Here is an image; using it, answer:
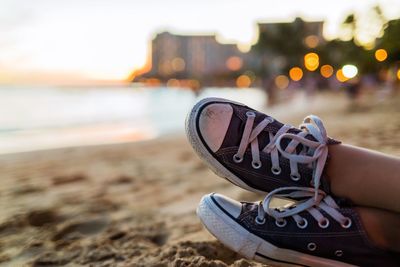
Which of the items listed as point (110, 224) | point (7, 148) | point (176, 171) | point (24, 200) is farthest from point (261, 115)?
point (7, 148)

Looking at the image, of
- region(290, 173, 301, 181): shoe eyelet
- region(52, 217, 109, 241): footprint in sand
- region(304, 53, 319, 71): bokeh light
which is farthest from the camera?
region(304, 53, 319, 71): bokeh light

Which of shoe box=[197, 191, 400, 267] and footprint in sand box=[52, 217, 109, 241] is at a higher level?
shoe box=[197, 191, 400, 267]

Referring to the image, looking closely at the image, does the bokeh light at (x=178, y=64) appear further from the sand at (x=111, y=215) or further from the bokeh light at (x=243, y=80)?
the sand at (x=111, y=215)

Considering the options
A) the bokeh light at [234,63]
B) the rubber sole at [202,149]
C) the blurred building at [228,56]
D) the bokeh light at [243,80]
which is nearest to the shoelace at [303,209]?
the rubber sole at [202,149]

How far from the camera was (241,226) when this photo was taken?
1112mm

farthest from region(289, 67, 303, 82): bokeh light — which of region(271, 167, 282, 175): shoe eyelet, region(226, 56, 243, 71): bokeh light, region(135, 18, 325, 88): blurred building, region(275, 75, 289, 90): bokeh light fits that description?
region(271, 167, 282, 175): shoe eyelet

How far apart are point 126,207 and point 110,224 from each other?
298 mm

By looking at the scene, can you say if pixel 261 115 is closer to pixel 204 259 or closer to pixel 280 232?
pixel 280 232

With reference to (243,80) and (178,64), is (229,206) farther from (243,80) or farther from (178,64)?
(178,64)

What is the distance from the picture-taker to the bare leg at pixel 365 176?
1030mm

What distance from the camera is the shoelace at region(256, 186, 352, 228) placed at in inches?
41.9

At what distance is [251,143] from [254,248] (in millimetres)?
299

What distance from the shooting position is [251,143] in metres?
1.23

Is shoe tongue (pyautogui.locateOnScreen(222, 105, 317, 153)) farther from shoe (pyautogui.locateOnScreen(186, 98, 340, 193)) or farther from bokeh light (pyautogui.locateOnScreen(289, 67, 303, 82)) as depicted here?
bokeh light (pyautogui.locateOnScreen(289, 67, 303, 82))
